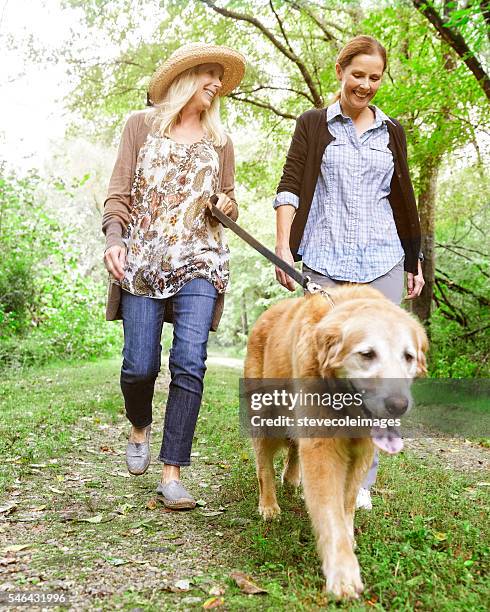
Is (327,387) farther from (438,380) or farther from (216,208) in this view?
(438,380)

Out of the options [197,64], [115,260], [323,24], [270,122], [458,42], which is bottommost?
[115,260]

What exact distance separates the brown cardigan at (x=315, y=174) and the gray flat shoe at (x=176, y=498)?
1479 millimetres

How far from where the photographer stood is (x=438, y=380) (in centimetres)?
1020

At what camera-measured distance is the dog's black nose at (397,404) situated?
2.43m

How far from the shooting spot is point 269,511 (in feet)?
11.7

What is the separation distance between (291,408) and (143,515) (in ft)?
3.55

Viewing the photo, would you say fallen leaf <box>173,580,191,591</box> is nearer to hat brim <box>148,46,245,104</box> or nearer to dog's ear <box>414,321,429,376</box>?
dog's ear <box>414,321,429,376</box>

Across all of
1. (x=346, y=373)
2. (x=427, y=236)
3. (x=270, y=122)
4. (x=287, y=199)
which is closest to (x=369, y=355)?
(x=346, y=373)

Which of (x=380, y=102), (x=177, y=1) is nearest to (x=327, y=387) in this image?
(x=380, y=102)

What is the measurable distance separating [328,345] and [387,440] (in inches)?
17.4

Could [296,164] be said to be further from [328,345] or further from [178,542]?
[178,542]

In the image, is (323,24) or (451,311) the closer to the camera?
(451,311)

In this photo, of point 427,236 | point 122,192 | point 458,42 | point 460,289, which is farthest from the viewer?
point 460,289

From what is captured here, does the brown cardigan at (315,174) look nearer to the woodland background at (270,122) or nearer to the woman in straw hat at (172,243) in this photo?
the woman in straw hat at (172,243)
